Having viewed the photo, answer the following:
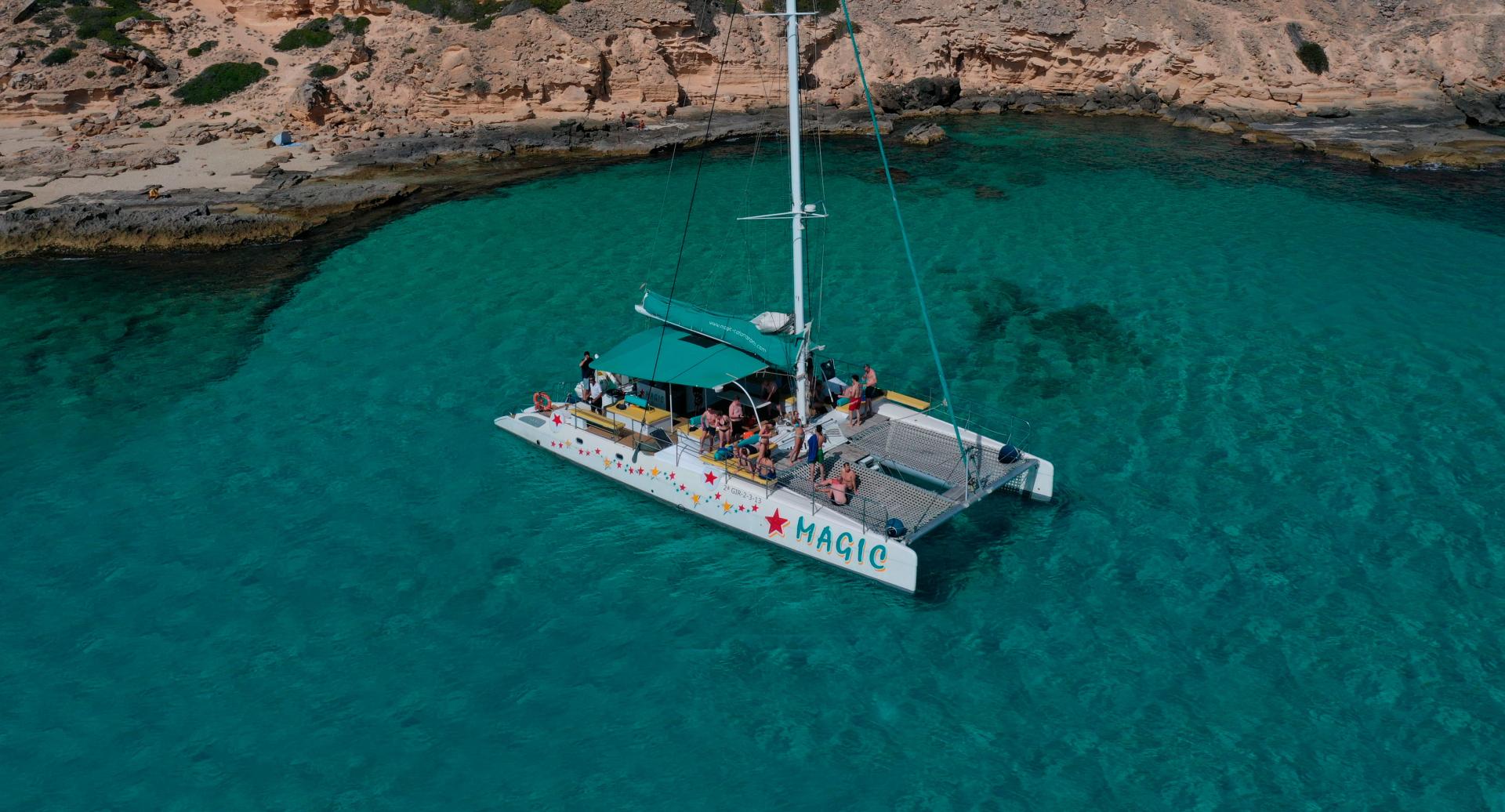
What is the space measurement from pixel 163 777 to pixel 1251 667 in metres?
14.4

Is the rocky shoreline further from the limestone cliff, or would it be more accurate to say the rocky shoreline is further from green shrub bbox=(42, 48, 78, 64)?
green shrub bbox=(42, 48, 78, 64)

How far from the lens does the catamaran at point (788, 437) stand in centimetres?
1666

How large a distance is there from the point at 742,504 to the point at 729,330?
13.0 feet

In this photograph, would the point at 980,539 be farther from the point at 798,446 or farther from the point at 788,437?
the point at 788,437

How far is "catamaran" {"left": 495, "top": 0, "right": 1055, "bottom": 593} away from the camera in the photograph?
656 inches

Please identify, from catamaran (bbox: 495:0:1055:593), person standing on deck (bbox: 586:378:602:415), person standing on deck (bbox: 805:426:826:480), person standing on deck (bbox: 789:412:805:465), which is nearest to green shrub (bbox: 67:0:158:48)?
catamaran (bbox: 495:0:1055:593)

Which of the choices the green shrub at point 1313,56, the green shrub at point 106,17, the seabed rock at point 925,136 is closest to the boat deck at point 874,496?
the seabed rock at point 925,136

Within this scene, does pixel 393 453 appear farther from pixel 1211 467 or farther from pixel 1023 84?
pixel 1023 84

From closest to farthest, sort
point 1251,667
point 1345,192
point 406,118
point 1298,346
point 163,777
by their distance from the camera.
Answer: point 163,777 → point 1251,667 → point 1298,346 → point 1345,192 → point 406,118

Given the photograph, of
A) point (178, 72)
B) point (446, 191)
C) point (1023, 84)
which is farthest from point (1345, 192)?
point (178, 72)

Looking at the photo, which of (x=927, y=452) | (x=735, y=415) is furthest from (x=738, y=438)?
(x=927, y=452)

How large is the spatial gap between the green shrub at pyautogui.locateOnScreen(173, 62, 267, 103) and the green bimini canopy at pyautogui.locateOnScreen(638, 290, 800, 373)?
3364 cm

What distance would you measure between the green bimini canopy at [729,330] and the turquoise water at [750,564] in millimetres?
3343

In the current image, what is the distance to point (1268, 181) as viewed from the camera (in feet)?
120
